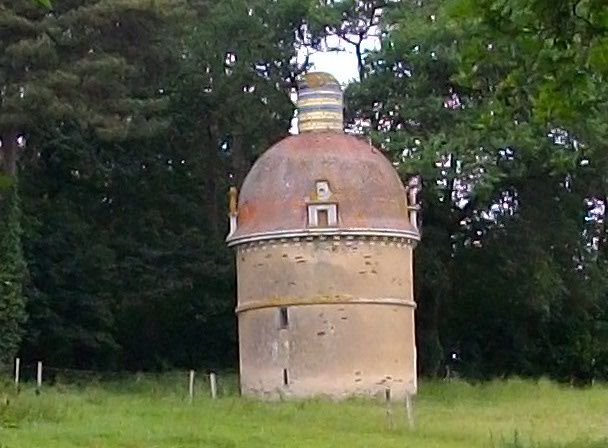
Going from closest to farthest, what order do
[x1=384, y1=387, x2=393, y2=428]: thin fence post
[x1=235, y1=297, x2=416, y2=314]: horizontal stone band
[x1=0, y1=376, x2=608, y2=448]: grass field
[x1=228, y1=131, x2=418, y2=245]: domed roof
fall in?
[x1=0, y1=376, x2=608, y2=448]: grass field
[x1=384, y1=387, x2=393, y2=428]: thin fence post
[x1=235, y1=297, x2=416, y2=314]: horizontal stone band
[x1=228, y1=131, x2=418, y2=245]: domed roof

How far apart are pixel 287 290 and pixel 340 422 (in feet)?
26.8

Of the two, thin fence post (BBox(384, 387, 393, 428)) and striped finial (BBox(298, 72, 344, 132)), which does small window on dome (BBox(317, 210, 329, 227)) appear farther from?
thin fence post (BBox(384, 387, 393, 428))

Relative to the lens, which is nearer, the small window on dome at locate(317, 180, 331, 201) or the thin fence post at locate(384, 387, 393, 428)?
the thin fence post at locate(384, 387, 393, 428)

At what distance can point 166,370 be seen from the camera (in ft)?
128

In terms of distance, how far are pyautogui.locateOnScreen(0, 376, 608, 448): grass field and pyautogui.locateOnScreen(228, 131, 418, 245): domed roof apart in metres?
3.68

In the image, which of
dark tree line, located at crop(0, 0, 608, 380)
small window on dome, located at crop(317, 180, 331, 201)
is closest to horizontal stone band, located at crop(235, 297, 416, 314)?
small window on dome, located at crop(317, 180, 331, 201)

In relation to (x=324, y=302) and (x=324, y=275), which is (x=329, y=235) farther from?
(x=324, y=302)

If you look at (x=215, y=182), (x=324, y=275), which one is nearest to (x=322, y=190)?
(x=324, y=275)

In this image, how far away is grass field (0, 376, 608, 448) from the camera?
1739 centimetres

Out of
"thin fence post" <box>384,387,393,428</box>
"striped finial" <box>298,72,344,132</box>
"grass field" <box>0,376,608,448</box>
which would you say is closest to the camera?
"grass field" <box>0,376,608,448</box>

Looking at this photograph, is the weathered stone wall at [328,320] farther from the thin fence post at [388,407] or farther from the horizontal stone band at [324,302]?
the thin fence post at [388,407]

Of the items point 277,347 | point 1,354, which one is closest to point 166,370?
point 1,354

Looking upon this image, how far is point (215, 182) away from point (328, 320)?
12.2m

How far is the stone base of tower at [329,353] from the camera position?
29312mm
